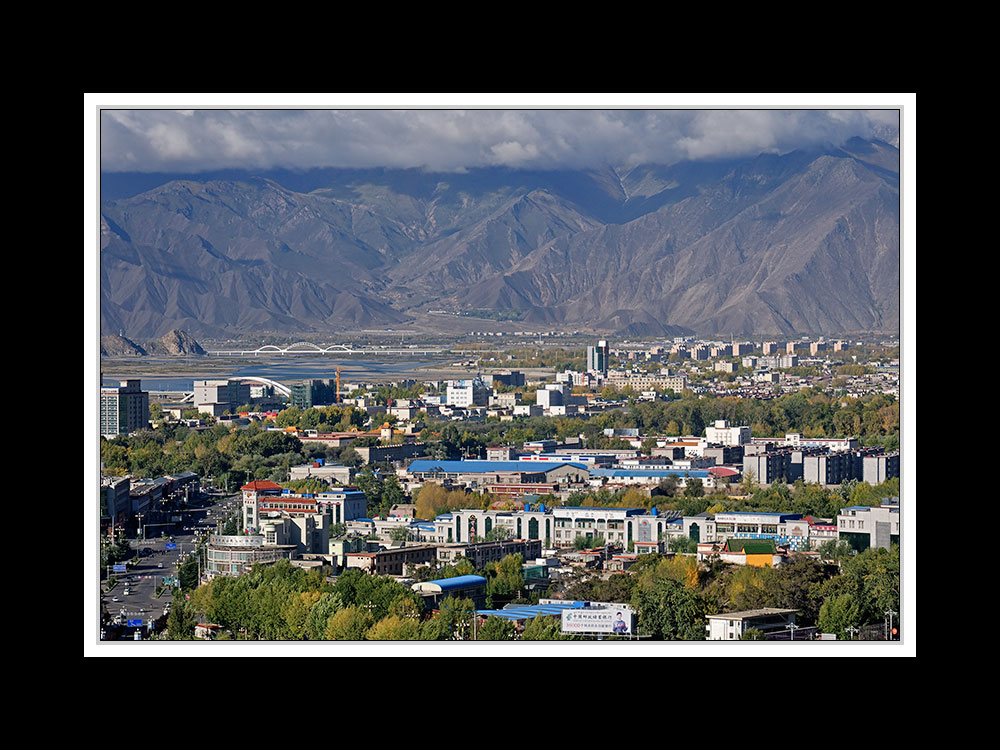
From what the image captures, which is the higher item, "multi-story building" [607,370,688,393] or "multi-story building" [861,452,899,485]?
"multi-story building" [607,370,688,393]

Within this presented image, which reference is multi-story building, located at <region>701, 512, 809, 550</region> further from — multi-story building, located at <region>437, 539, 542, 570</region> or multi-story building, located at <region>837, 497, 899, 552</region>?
multi-story building, located at <region>437, 539, 542, 570</region>

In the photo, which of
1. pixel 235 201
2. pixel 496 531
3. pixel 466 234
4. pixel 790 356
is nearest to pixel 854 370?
pixel 790 356

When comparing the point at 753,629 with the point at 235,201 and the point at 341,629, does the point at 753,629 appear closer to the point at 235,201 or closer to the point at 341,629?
the point at 341,629

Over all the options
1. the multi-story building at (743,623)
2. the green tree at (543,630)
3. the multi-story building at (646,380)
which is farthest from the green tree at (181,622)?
the multi-story building at (646,380)

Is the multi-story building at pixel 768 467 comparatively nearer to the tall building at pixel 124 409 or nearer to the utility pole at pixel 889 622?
the tall building at pixel 124 409

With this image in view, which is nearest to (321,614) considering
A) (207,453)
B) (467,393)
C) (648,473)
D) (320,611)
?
(320,611)

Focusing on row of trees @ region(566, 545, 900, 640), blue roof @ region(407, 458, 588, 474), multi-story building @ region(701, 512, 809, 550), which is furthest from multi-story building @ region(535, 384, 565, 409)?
row of trees @ region(566, 545, 900, 640)
